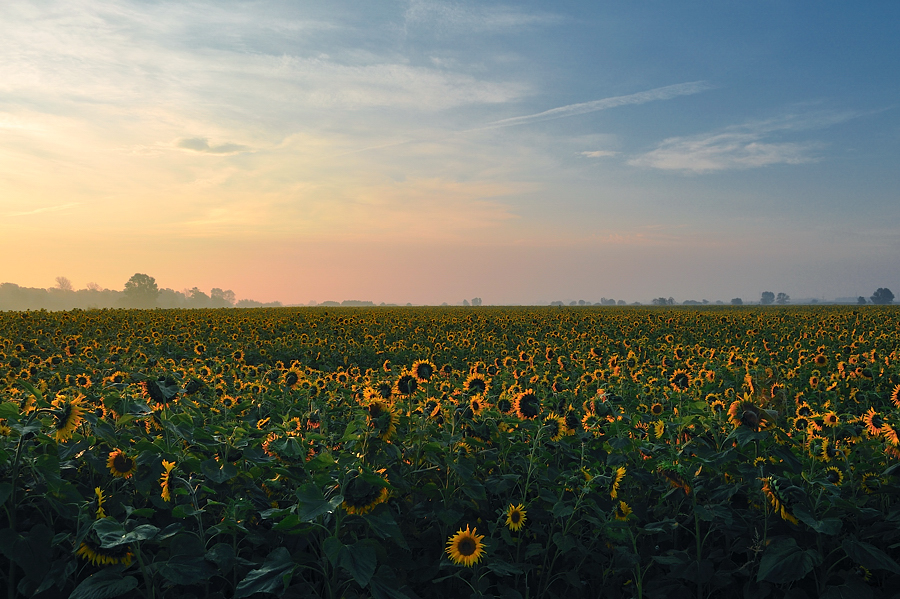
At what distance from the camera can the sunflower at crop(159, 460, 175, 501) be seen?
143 inches

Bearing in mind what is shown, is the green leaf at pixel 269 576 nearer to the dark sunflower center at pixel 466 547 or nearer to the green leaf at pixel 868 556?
the dark sunflower center at pixel 466 547

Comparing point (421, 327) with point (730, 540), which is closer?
point (730, 540)

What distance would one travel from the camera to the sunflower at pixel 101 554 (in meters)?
3.31

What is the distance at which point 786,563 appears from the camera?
11.7ft

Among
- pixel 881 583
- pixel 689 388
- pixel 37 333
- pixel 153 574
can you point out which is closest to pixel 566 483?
pixel 881 583

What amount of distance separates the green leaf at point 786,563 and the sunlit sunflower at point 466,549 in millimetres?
1751

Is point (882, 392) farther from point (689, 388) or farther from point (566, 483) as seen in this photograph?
point (566, 483)

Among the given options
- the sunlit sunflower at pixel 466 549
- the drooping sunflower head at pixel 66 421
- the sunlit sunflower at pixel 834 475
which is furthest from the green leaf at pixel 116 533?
the sunlit sunflower at pixel 834 475

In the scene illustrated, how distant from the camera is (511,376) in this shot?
30.6 ft

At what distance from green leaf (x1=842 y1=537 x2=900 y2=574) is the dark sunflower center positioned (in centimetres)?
242

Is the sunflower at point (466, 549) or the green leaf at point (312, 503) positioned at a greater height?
the green leaf at point (312, 503)

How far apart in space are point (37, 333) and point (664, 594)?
21.8m

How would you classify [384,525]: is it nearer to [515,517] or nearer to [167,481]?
[515,517]

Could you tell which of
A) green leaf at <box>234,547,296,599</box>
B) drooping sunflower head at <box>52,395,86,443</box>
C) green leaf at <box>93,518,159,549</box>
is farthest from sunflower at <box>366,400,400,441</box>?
drooping sunflower head at <box>52,395,86,443</box>
